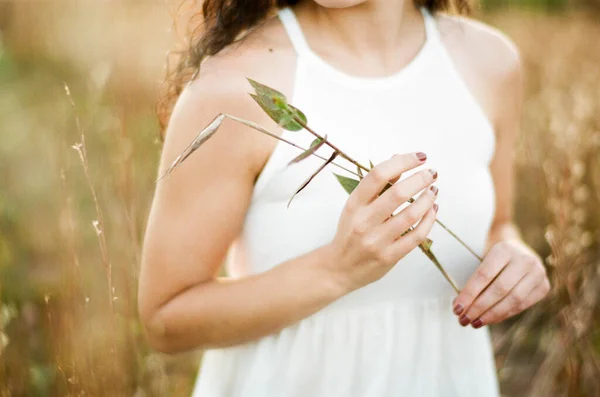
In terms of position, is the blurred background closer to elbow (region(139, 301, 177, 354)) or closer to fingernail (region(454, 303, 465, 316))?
elbow (region(139, 301, 177, 354))

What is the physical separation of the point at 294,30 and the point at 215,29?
171 millimetres

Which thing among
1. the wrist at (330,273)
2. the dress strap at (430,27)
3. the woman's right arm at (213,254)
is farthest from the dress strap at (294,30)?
the wrist at (330,273)

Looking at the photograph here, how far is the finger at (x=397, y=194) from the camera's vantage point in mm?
952

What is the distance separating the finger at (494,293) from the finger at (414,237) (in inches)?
11.0

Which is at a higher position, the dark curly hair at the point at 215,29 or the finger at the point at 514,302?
the dark curly hair at the point at 215,29

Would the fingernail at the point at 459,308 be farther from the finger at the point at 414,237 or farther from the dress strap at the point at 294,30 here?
the dress strap at the point at 294,30

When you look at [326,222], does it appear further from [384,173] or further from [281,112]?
[281,112]

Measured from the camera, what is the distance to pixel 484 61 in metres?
1.52

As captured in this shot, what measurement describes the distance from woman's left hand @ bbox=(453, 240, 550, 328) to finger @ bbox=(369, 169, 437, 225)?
0.33 m

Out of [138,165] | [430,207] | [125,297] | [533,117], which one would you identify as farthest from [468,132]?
Result: [533,117]

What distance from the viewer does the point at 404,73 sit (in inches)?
55.5

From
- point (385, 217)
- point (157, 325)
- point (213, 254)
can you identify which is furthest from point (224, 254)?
point (385, 217)

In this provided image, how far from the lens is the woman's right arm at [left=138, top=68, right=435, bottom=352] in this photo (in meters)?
1.19

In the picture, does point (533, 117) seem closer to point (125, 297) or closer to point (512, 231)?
point (512, 231)
